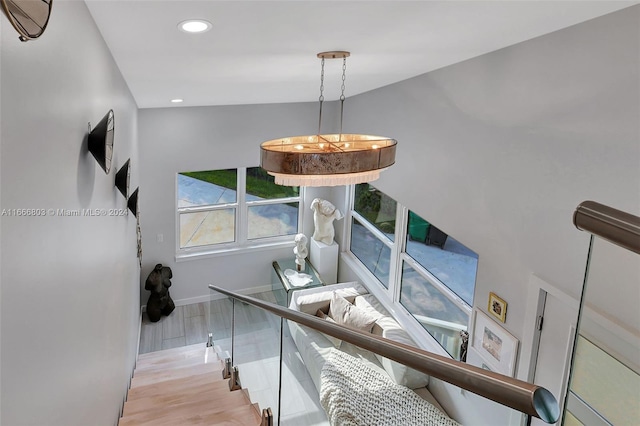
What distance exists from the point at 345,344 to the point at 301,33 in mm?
1694

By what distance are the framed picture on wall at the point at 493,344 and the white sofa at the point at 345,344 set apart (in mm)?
490

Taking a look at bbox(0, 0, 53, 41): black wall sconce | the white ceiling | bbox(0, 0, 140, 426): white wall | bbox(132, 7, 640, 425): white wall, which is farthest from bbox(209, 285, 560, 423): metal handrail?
bbox(132, 7, 640, 425): white wall

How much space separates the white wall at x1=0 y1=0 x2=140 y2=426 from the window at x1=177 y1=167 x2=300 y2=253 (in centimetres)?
405

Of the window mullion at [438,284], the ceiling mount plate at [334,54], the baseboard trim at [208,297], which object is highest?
the ceiling mount plate at [334,54]

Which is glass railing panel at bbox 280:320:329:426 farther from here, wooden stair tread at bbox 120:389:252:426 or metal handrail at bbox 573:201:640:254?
metal handrail at bbox 573:201:640:254

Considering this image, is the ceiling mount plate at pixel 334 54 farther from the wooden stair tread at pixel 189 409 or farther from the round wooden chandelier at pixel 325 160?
the wooden stair tread at pixel 189 409

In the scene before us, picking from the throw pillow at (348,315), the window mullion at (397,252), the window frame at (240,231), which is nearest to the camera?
the throw pillow at (348,315)

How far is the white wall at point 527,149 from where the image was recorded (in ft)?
7.92

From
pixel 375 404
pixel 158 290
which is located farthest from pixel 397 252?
pixel 158 290

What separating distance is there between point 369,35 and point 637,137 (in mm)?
1405

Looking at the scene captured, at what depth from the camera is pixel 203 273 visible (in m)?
6.56

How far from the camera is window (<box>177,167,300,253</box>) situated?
6.42 meters

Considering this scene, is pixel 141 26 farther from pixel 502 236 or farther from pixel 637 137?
pixel 502 236

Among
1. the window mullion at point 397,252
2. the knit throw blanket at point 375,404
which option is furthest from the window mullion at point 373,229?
the knit throw blanket at point 375,404
